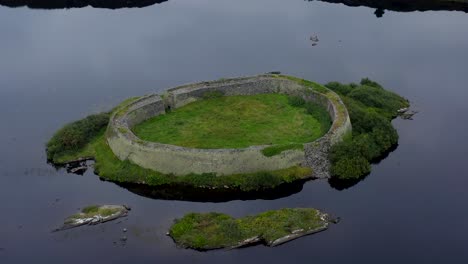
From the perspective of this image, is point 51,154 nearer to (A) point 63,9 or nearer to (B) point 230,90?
(B) point 230,90

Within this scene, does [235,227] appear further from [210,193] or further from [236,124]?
[236,124]

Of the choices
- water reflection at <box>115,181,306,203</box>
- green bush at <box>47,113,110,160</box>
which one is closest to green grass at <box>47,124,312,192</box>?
water reflection at <box>115,181,306,203</box>

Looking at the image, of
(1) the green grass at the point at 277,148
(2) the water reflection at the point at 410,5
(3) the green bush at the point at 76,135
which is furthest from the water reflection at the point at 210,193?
(2) the water reflection at the point at 410,5

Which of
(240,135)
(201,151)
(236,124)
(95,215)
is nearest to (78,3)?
(236,124)

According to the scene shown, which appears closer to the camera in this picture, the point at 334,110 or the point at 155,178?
the point at 155,178

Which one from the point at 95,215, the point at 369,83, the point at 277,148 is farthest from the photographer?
the point at 369,83

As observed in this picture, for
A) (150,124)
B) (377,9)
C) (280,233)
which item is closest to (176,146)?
(150,124)
